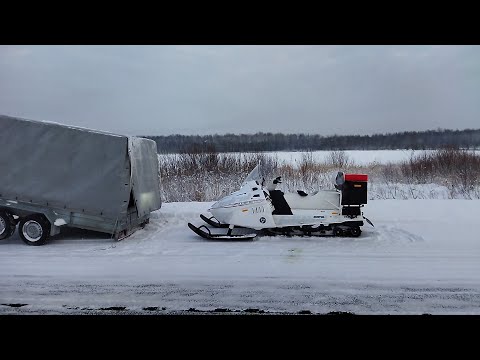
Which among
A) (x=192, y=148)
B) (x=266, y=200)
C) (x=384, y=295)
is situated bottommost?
(x=384, y=295)

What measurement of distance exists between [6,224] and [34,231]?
755mm

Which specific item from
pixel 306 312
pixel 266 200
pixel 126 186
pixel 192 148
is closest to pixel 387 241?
pixel 266 200

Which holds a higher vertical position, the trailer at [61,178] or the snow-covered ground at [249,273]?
the trailer at [61,178]

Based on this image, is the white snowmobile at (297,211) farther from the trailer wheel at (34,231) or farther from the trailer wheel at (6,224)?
the trailer wheel at (6,224)

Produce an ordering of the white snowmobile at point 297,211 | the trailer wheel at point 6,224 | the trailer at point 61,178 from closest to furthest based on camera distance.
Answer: the trailer at point 61,178 < the trailer wheel at point 6,224 < the white snowmobile at point 297,211

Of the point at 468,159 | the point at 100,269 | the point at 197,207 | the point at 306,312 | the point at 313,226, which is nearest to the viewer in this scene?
the point at 306,312

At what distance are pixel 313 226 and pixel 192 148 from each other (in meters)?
9.45

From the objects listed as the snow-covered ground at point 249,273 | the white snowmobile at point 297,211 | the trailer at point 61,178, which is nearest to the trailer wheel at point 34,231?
the trailer at point 61,178

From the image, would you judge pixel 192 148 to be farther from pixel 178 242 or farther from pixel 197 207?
pixel 178 242

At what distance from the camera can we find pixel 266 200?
827 centimetres

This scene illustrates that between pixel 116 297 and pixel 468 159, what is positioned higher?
pixel 468 159

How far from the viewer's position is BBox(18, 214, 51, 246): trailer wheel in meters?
7.81

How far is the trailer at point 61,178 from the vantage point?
7945 mm

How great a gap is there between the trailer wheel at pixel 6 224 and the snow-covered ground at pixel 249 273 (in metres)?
0.17
